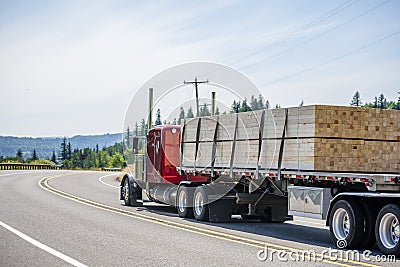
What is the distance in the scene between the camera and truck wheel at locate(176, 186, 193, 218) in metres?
17.9

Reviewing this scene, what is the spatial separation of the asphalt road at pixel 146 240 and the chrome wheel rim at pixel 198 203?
24.0 inches

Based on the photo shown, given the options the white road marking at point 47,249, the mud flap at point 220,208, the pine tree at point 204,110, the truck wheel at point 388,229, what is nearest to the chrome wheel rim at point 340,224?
the truck wheel at point 388,229

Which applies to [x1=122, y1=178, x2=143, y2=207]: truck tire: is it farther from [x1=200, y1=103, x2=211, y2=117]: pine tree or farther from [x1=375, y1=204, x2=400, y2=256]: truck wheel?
[x1=375, y1=204, x2=400, y2=256]: truck wheel

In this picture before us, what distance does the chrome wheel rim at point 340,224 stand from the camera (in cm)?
1186

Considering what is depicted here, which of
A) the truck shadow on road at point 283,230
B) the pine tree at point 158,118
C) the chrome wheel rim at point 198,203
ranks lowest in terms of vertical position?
the truck shadow on road at point 283,230

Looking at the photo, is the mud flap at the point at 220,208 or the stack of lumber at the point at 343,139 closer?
the stack of lumber at the point at 343,139

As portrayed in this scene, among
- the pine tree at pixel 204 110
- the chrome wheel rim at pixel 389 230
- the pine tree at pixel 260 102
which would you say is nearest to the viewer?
the chrome wheel rim at pixel 389 230

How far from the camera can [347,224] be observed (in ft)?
38.8

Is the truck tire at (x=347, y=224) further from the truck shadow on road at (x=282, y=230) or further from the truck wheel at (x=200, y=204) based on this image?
the truck wheel at (x=200, y=204)

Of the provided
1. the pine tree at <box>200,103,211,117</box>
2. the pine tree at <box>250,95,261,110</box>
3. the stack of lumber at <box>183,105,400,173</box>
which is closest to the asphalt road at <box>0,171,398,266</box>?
the stack of lumber at <box>183,105,400,173</box>

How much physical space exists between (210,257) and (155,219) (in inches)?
266

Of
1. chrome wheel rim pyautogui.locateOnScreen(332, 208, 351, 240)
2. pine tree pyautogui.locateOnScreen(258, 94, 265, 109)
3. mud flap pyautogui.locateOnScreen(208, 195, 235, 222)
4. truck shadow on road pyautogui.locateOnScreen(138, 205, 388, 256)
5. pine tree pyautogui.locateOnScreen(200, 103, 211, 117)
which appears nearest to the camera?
chrome wheel rim pyautogui.locateOnScreen(332, 208, 351, 240)

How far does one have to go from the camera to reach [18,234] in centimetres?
1306

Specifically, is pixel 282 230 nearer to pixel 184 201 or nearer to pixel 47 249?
pixel 184 201
